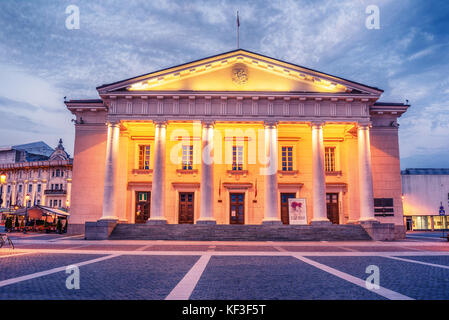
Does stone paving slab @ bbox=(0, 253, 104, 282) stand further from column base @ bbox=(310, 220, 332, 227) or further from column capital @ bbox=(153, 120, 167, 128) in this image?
column base @ bbox=(310, 220, 332, 227)

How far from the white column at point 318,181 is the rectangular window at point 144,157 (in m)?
14.0

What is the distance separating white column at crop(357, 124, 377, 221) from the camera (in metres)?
25.9

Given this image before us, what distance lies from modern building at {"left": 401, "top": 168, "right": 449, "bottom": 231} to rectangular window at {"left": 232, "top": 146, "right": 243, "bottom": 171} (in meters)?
28.7

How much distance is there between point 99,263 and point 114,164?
15.6 m

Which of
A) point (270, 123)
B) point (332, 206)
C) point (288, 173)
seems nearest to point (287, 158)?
point (288, 173)

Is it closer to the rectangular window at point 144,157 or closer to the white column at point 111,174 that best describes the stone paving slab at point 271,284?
the white column at point 111,174

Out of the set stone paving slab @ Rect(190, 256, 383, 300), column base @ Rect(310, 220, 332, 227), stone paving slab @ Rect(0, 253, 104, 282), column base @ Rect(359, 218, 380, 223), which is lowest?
stone paving slab @ Rect(0, 253, 104, 282)

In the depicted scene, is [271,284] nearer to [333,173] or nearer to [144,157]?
[333,173]

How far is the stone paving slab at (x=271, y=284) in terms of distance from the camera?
6672 mm

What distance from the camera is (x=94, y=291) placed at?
22.9 feet

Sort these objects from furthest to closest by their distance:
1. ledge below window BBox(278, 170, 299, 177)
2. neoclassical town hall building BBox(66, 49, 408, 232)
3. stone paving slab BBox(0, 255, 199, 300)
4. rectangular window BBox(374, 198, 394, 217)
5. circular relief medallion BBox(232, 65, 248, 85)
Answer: ledge below window BBox(278, 170, 299, 177) → rectangular window BBox(374, 198, 394, 217) → circular relief medallion BBox(232, 65, 248, 85) → neoclassical town hall building BBox(66, 49, 408, 232) → stone paving slab BBox(0, 255, 199, 300)

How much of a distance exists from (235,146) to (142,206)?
944 cm

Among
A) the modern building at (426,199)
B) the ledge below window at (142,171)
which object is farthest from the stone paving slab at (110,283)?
the modern building at (426,199)

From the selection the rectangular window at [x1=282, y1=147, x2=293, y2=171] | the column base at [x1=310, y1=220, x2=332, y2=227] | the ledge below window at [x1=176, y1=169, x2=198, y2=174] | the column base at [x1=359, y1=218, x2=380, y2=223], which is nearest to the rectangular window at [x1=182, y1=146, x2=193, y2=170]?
the ledge below window at [x1=176, y1=169, x2=198, y2=174]
